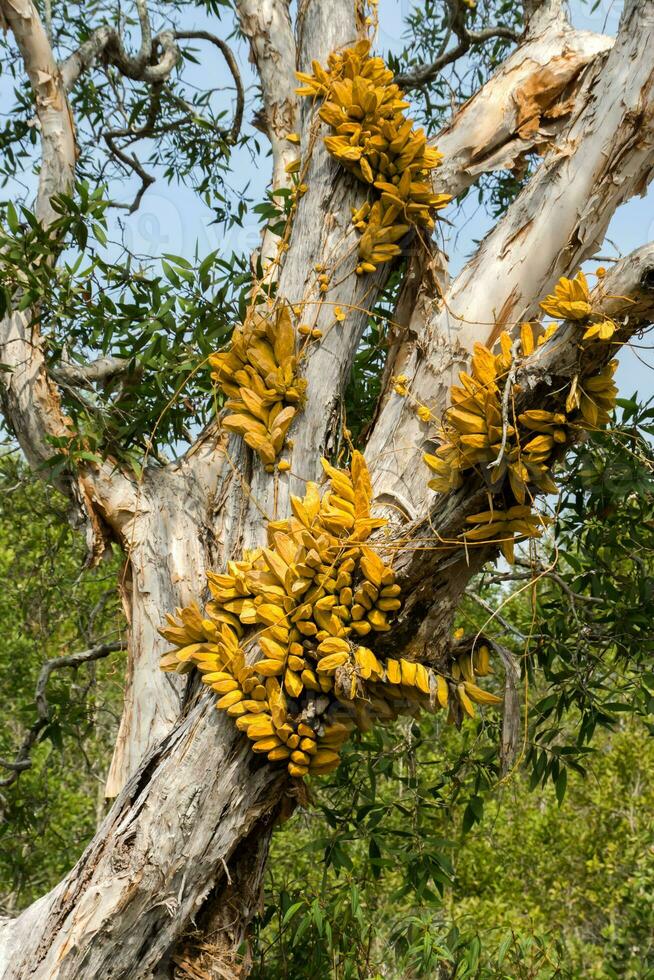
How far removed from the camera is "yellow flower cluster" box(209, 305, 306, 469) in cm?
227

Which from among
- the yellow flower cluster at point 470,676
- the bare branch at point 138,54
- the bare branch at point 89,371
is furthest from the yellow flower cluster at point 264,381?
the bare branch at point 138,54

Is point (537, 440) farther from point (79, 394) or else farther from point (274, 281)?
point (79, 394)

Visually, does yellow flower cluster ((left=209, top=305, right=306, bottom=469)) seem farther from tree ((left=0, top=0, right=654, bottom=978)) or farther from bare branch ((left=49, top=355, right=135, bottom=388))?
bare branch ((left=49, top=355, right=135, bottom=388))

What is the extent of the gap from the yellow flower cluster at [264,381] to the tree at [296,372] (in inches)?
0.4

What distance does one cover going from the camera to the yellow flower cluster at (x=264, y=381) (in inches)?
89.4

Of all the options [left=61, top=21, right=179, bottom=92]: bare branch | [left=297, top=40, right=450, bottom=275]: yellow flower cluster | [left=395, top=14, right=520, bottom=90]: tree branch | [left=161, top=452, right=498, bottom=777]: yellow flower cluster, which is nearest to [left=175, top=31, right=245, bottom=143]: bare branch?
[left=61, top=21, right=179, bottom=92]: bare branch

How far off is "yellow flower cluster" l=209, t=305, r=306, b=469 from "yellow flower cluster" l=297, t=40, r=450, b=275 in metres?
0.33

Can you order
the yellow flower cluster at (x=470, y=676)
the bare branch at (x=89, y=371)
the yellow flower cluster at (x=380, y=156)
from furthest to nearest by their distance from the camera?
the bare branch at (x=89, y=371) → the yellow flower cluster at (x=380, y=156) → the yellow flower cluster at (x=470, y=676)

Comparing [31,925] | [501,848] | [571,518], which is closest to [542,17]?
[571,518]

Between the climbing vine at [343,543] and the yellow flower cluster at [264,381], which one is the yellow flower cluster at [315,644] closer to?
the climbing vine at [343,543]

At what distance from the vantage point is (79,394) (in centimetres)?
303

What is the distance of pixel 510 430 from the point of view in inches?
65.8

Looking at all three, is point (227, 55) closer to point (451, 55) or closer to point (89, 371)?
point (451, 55)

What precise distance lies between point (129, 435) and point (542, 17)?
1906 mm
